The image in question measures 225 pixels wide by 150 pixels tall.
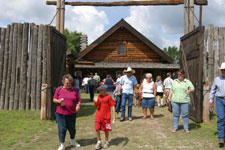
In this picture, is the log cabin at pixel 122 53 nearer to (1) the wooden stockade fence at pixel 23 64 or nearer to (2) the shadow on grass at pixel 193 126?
(1) the wooden stockade fence at pixel 23 64

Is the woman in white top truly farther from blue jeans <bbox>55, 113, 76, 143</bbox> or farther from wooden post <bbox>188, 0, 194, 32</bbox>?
blue jeans <bbox>55, 113, 76, 143</bbox>

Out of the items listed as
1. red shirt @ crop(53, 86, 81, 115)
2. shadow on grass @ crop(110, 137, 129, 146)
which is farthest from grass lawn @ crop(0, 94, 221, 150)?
red shirt @ crop(53, 86, 81, 115)

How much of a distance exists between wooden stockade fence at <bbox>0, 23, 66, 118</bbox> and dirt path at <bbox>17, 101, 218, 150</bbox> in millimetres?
2930

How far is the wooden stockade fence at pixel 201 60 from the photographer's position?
7.49 metres

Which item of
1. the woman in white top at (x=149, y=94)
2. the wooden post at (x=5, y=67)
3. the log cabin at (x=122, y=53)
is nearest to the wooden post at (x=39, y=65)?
the wooden post at (x=5, y=67)

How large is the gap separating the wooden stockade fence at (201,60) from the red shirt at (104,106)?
3.75 meters

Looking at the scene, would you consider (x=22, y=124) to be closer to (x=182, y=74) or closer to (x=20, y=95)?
(x=20, y=95)

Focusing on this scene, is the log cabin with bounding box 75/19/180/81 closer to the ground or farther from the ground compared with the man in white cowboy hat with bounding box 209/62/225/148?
farther from the ground

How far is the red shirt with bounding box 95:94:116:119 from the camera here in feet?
16.8

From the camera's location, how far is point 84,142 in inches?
215

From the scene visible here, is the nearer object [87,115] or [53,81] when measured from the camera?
[53,81]

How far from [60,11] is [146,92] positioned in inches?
211

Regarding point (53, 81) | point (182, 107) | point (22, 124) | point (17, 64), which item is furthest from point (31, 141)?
point (17, 64)

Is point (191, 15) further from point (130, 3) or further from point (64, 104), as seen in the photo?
point (64, 104)
